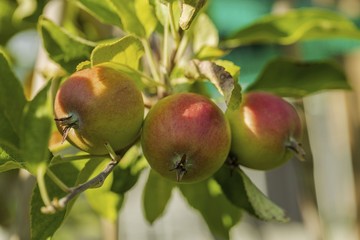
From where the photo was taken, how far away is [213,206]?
909 millimetres

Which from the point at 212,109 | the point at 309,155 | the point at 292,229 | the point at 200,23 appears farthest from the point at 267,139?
the point at 292,229

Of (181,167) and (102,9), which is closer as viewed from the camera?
(181,167)

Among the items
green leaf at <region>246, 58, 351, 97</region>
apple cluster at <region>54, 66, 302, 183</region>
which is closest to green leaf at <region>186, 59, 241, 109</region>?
apple cluster at <region>54, 66, 302, 183</region>

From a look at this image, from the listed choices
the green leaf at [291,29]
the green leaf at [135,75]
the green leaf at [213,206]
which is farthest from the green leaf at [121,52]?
the green leaf at [291,29]

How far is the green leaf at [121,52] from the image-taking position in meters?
0.68

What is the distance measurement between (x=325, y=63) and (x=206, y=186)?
0.89 feet

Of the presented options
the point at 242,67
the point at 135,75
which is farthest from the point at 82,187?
the point at 242,67

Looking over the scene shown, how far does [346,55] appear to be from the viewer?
2.09 m

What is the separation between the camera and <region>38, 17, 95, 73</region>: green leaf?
807 millimetres

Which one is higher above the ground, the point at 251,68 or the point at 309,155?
the point at 309,155

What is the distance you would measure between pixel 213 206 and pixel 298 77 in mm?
236

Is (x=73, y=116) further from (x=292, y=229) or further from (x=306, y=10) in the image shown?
(x=292, y=229)

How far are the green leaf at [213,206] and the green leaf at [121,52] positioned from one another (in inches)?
8.9

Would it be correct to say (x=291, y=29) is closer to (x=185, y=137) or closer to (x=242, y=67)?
(x=185, y=137)
